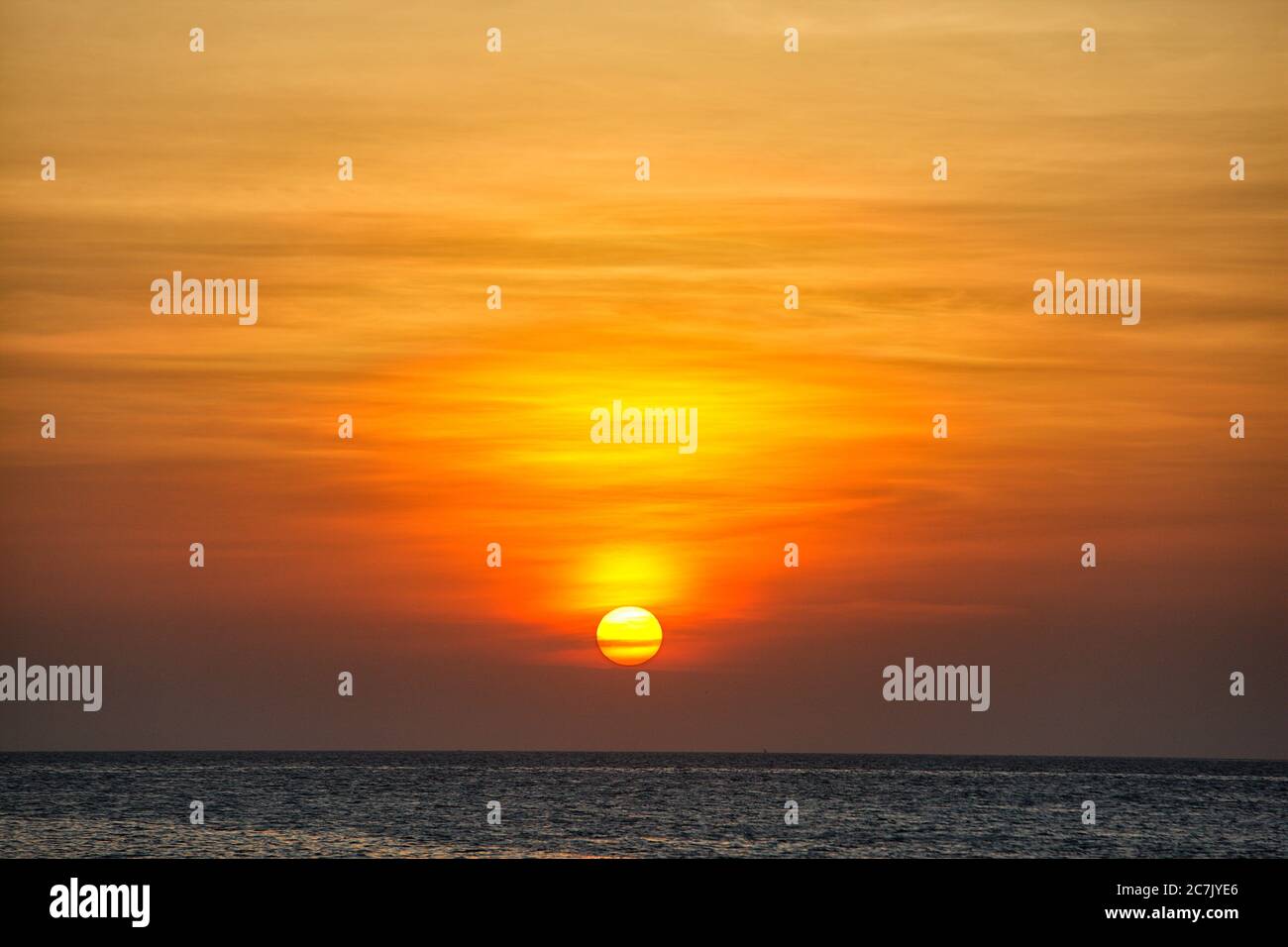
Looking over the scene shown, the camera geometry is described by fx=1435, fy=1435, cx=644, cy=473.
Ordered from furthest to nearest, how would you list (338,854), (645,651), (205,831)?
(645,651)
(205,831)
(338,854)

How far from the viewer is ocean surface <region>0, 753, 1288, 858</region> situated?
215 feet

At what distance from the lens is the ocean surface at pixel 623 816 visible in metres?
65.6

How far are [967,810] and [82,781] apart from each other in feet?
285

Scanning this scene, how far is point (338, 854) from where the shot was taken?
58312 millimetres

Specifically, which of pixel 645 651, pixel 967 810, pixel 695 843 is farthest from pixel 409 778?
pixel 695 843

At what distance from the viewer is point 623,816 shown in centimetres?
8706

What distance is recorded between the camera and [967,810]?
99062 millimetres
